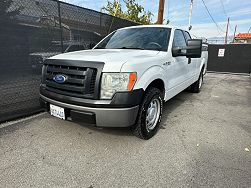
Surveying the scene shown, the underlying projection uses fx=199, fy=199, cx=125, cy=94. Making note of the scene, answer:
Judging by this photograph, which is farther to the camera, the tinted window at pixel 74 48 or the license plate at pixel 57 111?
the tinted window at pixel 74 48

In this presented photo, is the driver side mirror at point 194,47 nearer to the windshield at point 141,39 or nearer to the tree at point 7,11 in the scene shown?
the windshield at point 141,39

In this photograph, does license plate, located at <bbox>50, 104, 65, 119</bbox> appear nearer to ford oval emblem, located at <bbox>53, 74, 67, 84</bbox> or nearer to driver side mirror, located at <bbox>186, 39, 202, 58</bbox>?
ford oval emblem, located at <bbox>53, 74, 67, 84</bbox>

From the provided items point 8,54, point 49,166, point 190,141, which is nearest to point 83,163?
point 49,166

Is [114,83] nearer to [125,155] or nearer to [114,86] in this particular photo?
[114,86]

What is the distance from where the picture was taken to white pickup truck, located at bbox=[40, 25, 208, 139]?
8.16 ft

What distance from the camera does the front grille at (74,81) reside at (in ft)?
8.35

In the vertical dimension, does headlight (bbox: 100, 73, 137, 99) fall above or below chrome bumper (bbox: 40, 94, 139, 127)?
above

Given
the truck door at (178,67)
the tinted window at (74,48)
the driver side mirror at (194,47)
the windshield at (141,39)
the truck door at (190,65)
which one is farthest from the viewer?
the tinted window at (74,48)

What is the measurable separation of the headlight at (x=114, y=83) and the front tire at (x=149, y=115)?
0.46 metres

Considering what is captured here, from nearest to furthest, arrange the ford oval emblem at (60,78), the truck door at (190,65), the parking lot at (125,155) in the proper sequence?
the parking lot at (125,155), the ford oval emblem at (60,78), the truck door at (190,65)

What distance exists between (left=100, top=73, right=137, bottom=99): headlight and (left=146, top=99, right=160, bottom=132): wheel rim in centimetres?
78

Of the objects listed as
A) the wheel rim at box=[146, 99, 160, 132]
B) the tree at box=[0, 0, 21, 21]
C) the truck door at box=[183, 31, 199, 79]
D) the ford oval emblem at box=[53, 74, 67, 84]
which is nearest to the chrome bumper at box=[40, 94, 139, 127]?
the ford oval emblem at box=[53, 74, 67, 84]

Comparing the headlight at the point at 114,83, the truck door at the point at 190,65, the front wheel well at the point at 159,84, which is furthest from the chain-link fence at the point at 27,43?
the truck door at the point at 190,65

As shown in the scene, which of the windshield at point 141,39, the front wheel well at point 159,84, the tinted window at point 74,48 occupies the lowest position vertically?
the front wheel well at point 159,84
